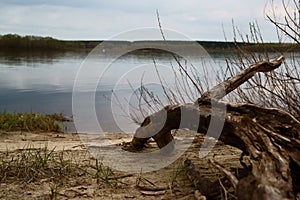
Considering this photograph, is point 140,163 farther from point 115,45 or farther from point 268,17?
point 268,17

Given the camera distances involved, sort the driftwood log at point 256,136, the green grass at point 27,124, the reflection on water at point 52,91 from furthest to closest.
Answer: the reflection on water at point 52,91 < the green grass at point 27,124 < the driftwood log at point 256,136

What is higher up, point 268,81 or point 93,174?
point 268,81

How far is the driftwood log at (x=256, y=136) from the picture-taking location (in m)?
2.01

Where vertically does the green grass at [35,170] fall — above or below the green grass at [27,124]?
above

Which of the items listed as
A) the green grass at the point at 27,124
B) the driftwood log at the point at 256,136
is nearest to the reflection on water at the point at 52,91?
the green grass at the point at 27,124

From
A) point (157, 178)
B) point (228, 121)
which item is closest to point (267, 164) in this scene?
point (228, 121)

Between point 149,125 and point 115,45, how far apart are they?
1.11m

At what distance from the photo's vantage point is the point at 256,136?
102 inches

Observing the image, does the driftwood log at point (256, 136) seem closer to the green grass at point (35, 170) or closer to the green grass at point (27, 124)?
the green grass at point (35, 170)

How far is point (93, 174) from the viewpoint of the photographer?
3330 millimetres

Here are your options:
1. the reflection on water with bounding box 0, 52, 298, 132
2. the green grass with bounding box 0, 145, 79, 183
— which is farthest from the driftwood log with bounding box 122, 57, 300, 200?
the reflection on water with bounding box 0, 52, 298, 132

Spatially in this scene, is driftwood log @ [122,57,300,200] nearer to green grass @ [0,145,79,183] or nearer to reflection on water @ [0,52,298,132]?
green grass @ [0,145,79,183]

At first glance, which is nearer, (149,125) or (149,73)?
(149,125)

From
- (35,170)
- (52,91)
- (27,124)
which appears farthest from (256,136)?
(52,91)
